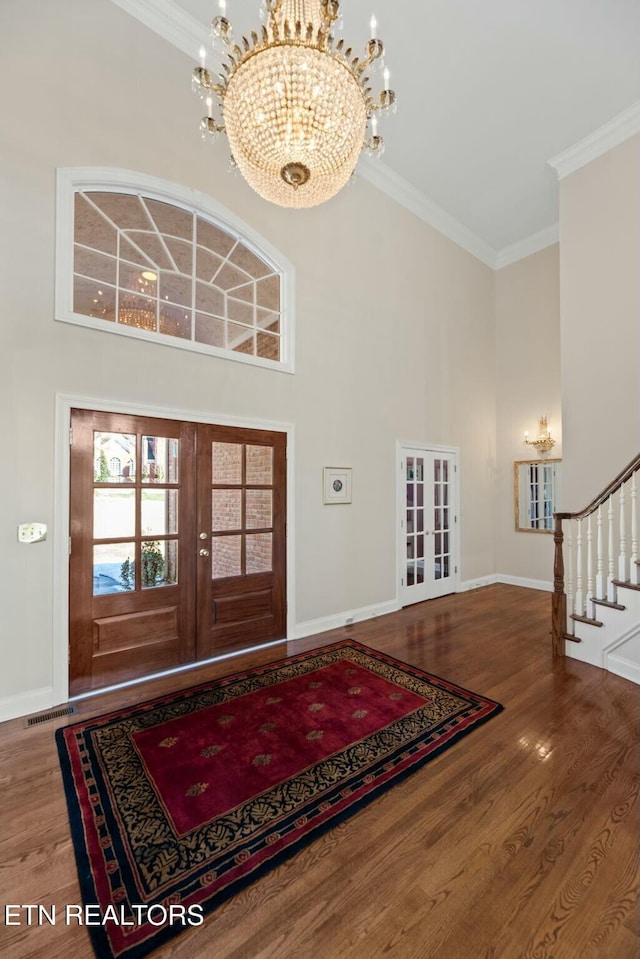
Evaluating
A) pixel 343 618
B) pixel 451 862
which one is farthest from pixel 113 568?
pixel 451 862

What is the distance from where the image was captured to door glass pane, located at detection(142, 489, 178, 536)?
3209 mm

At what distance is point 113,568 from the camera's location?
3059mm

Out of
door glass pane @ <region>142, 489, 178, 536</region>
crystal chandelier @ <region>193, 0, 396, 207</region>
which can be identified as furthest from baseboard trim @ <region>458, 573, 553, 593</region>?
crystal chandelier @ <region>193, 0, 396, 207</region>

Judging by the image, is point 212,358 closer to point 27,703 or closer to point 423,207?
point 27,703

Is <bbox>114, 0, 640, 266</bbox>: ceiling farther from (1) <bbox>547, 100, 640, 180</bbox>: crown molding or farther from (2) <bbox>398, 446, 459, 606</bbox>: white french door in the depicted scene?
(2) <bbox>398, 446, 459, 606</bbox>: white french door

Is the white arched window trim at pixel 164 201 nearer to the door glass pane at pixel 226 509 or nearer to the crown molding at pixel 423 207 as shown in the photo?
the door glass pane at pixel 226 509

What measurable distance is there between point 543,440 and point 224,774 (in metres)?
5.66

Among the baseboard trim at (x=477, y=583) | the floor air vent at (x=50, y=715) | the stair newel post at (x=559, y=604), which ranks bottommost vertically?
the floor air vent at (x=50, y=715)

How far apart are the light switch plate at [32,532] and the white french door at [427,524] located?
143 inches

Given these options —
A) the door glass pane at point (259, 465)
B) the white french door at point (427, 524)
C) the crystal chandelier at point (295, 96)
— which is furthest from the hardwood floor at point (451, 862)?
the crystal chandelier at point (295, 96)

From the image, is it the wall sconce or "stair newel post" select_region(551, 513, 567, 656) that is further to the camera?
the wall sconce

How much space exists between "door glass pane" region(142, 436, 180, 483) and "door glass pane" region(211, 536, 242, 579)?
2.22ft

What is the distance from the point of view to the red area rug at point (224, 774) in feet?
4.96

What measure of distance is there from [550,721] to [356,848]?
5.11 feet
